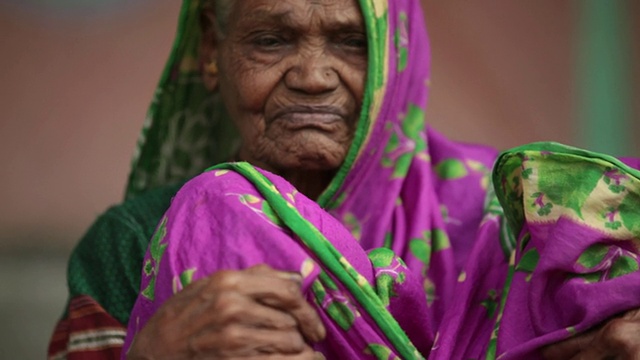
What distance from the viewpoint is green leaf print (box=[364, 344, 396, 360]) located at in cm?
271

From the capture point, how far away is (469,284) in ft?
9.93

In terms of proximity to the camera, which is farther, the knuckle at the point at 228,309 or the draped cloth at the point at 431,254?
the draped cloth at the point at 431,254

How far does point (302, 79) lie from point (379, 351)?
85 centimetres

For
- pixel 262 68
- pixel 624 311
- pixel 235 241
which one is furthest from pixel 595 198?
pixel 262 68

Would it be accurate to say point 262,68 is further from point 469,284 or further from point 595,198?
point 595,198

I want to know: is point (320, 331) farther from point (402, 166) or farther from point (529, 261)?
point (402, 166)

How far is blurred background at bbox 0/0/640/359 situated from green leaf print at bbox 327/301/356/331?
2726mm

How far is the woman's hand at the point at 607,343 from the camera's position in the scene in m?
2.55

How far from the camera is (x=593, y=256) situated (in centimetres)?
270

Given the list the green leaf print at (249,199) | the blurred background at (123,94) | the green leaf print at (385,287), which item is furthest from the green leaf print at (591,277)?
the blurred background at (123,94)

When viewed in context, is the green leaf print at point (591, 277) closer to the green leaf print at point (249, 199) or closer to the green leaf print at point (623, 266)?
the green leaf print at point (623, 266)

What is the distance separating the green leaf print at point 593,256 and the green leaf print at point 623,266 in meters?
0.03

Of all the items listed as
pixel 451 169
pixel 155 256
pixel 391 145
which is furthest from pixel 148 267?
pixel 451 169

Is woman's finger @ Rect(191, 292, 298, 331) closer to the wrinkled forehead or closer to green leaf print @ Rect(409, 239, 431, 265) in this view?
green leaf print @ Rect(409, 239, 431, 265)
